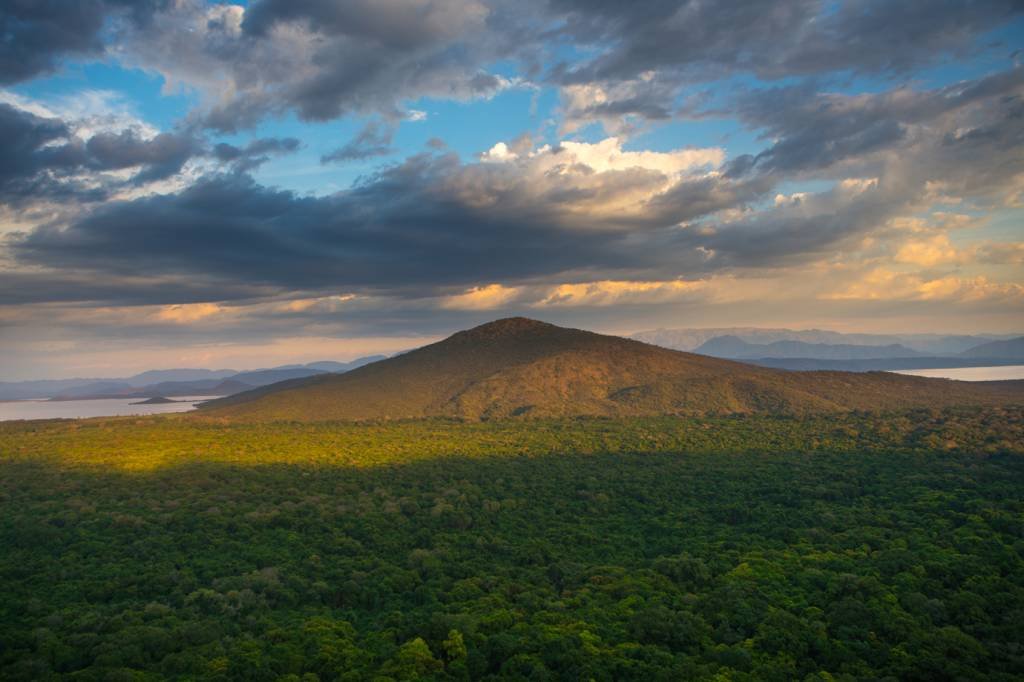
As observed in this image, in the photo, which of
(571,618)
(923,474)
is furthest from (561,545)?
(923,474)

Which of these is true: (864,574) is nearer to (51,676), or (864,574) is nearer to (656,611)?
(656,611)

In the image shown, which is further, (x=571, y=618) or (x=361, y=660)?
(x=571, y=618)

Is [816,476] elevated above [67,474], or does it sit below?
below

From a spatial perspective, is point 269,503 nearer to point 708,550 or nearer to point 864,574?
point 708,550

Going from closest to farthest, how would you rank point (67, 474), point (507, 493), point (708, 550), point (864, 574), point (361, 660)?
point (361, 660) → point (864, 574) → point (708, 550) → point (507, 493) → point (67, 474)

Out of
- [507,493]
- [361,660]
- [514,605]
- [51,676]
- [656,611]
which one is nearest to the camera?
[51,676]

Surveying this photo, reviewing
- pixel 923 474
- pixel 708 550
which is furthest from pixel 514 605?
pixel 923 474
